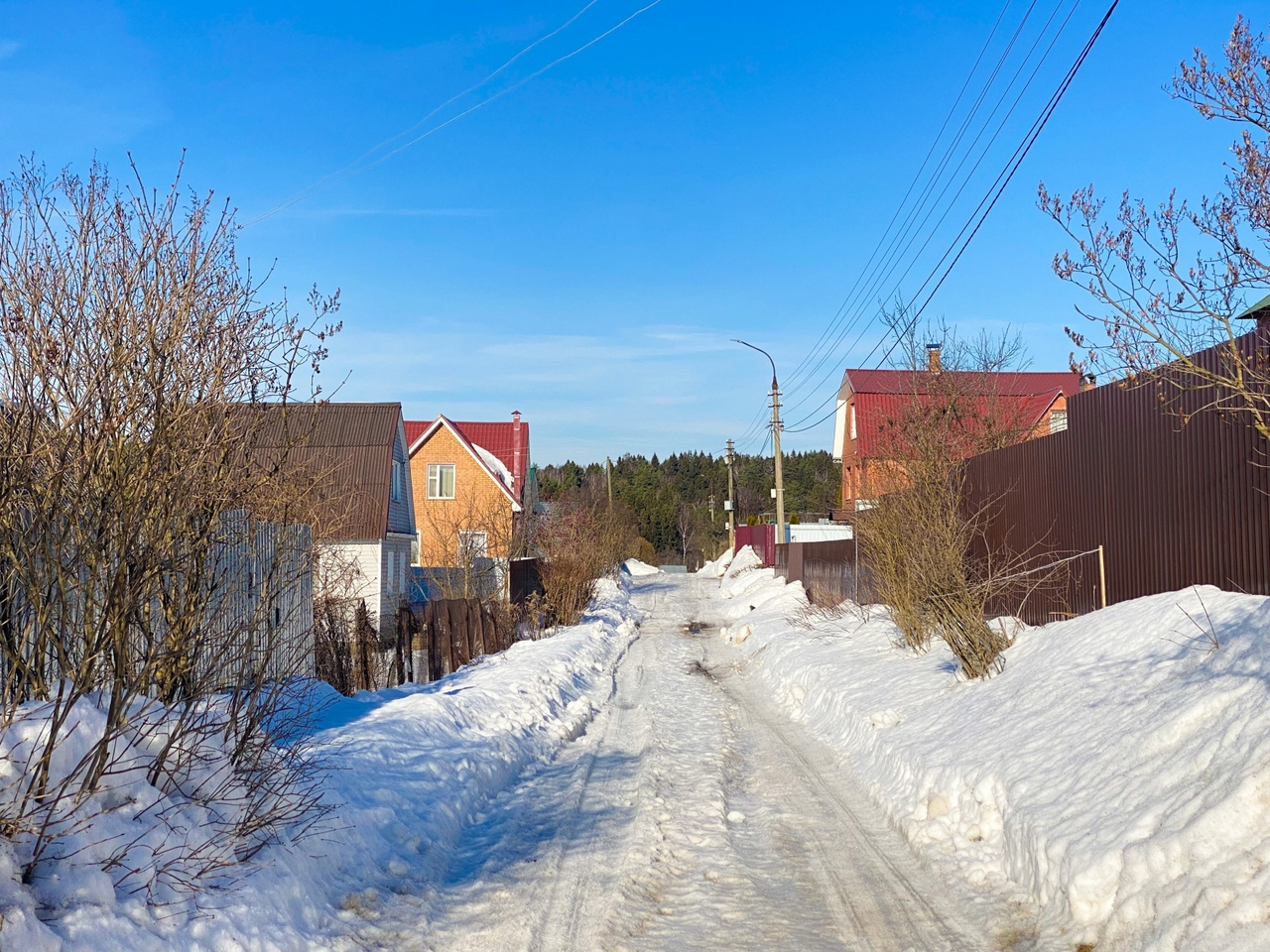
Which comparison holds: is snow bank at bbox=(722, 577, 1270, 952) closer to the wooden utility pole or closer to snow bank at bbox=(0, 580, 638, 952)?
snow bank at bbox=(0, 580, 638, 952)

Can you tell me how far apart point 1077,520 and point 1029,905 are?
722cm

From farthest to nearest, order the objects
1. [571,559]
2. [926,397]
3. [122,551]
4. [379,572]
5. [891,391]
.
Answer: [891,391], [926,397], [379,572], [571,559], [122,551]

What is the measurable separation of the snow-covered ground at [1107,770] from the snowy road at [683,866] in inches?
18.0

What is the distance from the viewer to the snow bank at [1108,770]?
4773mm

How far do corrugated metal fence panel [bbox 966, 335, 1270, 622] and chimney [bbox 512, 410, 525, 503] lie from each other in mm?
34062

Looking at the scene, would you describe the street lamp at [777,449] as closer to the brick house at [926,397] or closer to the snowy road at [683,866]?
the brick house at [926,397]

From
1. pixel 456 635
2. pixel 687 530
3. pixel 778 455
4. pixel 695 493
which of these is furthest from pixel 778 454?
pixel 695 493

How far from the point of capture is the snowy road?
5.36 metres

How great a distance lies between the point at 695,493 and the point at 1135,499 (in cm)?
11379

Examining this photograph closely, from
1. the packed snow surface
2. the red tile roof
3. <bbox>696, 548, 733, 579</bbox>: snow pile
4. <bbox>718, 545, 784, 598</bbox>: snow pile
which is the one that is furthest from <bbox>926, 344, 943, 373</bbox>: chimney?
<bbox>696, 548, 733, 579</bbox>: snow pile

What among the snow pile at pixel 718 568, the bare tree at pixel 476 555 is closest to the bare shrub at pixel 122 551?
the bare tree at pixel 476 555

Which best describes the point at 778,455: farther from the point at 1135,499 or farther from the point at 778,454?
the point at 1135,499

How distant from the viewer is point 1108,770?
622 centimetres

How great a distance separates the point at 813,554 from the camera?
27.4 meters
